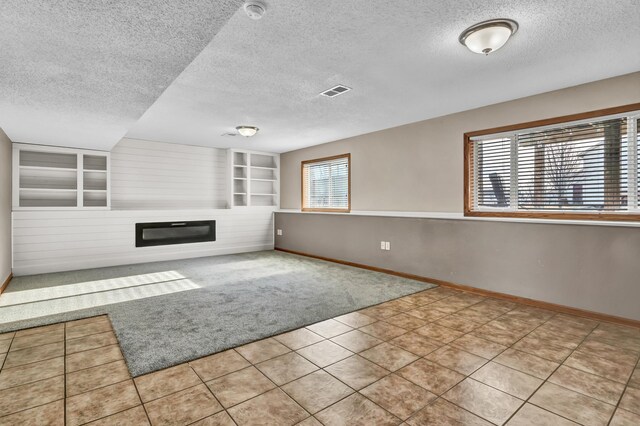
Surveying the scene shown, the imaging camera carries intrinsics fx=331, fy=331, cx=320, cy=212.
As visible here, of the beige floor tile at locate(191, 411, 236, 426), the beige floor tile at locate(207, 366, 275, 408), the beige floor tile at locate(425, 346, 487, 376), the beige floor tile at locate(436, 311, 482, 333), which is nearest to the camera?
the beige floor tile at locate(191, 411, 236, 426)

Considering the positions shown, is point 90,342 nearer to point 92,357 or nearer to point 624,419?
point 92,357

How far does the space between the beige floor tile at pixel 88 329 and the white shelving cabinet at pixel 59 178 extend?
3275 mm

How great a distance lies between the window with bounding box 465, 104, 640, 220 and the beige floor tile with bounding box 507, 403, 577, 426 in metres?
2.46

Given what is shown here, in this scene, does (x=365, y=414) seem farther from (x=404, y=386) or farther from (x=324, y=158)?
(x=324, y=158)

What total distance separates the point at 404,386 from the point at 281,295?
2228 mm

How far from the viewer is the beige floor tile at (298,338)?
2666 millimetres

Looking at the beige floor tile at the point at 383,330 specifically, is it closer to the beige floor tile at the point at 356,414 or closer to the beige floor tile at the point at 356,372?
the beige floor tile at the point at 356,372

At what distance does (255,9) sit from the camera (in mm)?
2020

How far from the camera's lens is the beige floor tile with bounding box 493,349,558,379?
224cm

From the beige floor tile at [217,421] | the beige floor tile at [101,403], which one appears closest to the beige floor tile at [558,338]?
the beige floor tile at [217,421]

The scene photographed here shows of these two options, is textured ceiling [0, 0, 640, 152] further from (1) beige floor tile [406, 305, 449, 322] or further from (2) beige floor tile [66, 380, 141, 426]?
(1) beige floor tile [406, 305, 449, 322]

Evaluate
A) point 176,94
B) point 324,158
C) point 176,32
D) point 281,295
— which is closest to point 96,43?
point 176,32

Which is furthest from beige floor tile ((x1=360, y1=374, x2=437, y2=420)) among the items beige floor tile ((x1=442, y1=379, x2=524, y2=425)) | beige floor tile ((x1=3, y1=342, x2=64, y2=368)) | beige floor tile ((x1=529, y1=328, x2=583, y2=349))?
beige floor tile ((x1=3, y1=342, x2=64, y2=368))

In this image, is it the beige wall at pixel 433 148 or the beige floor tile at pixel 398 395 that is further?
the beige wall at pixel 433 148
